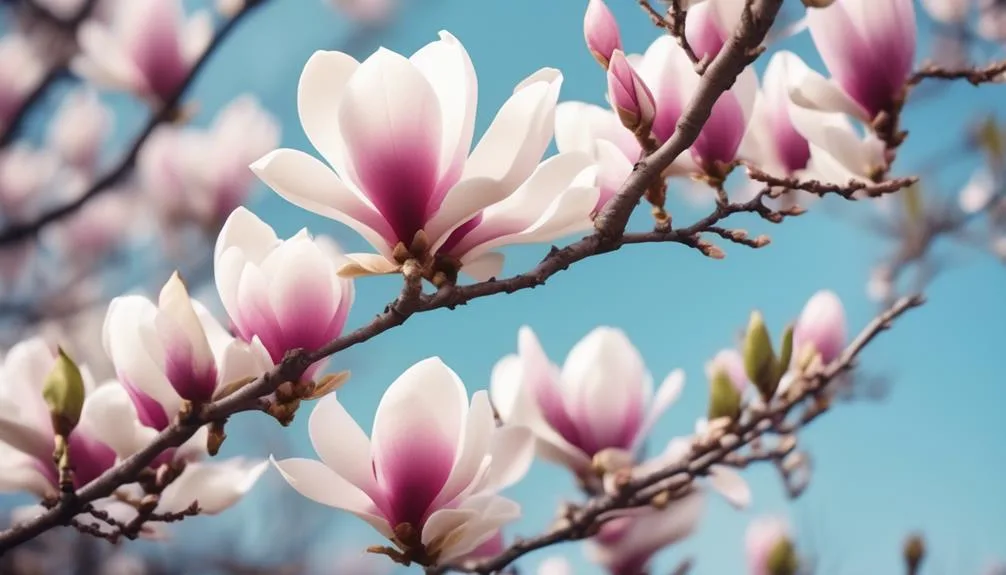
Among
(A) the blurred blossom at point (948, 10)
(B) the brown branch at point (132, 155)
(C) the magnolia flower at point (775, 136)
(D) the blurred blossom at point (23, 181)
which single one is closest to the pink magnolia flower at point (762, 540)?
(C) the magnolia flower at point (775, 136)

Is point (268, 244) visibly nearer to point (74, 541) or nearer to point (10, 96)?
point (74, 541)

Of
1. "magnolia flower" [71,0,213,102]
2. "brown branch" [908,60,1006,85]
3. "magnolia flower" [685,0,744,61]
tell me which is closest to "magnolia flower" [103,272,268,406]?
"magnolia flower" [685,0,744,61]

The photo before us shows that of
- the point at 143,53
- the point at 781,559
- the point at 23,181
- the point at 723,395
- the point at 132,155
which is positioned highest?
the point at 23,181

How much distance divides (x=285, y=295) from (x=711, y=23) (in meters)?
0.32

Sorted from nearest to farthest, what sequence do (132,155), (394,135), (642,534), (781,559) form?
1. (394,135)
2. (642,534)
3. (781,559)
4. (132,155)

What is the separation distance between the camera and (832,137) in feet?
2.09

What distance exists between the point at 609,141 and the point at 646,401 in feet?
0.93

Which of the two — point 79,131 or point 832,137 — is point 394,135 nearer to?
point 832,137

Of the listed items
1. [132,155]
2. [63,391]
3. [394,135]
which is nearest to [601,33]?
[394,135]

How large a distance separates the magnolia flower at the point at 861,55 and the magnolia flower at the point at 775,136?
71 millimetres

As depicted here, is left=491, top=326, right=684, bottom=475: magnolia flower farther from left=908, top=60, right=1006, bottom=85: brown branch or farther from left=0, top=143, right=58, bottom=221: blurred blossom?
left=0, top=143, right=58, bottom=221: blurred blossom

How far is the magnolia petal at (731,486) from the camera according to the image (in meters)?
0.73

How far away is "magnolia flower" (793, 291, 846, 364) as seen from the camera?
2.74ft

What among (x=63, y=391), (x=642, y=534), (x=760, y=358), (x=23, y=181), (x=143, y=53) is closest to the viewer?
(x=63, y=391)
